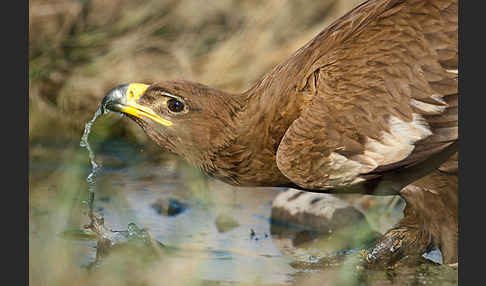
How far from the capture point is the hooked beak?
18.8ft

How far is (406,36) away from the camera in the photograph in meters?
5.50

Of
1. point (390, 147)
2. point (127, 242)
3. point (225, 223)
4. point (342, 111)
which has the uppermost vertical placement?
point (342, 111)

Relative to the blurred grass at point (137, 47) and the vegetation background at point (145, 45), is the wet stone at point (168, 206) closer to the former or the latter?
the blurred grass at point (137, 47)

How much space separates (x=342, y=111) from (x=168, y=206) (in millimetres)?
2411

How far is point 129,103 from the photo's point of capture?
5.73m

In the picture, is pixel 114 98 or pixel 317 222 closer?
pixel 114 98

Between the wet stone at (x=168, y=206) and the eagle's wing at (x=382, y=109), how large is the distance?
2.02 m

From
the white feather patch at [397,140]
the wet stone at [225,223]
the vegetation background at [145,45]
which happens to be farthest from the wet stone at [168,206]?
the white feather patch at [397,140]

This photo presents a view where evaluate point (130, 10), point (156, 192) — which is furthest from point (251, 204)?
point (130, 10)

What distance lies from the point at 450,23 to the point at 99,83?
3884 mm

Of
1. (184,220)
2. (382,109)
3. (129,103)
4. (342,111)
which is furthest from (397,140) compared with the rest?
(184,220)

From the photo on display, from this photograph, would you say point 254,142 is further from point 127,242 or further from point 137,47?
point 137,47

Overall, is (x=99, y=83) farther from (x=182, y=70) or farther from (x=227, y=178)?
(x=227, y=178)

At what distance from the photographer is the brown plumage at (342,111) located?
17.7 feet
